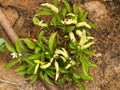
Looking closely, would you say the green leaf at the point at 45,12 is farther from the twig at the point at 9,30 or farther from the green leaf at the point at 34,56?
the green leaf at the point at 34,56

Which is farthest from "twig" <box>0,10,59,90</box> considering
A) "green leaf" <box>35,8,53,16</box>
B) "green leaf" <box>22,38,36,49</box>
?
"green leaf" <box>35,8,53,16</box>

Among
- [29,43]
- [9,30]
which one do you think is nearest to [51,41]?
[29,43]

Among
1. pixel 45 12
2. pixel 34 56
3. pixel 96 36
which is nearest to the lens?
pixel 34 56

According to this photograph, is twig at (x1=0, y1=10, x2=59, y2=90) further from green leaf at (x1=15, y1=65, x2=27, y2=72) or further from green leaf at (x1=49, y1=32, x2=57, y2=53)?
green leaf at (x1=49, y1=32, x2=57, y2=53)

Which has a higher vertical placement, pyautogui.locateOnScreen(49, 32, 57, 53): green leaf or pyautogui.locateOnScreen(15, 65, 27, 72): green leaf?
pyautogui.locateOnScreen(49, 32, 57, 53): green leaf

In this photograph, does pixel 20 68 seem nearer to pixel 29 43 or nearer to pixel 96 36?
pixel 29 43

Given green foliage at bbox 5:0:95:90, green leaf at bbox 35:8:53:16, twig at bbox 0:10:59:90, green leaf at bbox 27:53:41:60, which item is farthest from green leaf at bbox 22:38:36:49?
green leaf at bbox 35:8:53:16

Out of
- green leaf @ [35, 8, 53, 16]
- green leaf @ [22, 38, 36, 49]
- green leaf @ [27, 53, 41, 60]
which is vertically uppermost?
green leaf @ [35, 8, 53, 16]

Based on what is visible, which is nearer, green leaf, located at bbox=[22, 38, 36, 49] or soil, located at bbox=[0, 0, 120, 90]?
green leaf, located at bbox=[22, 38, 36, 49]
